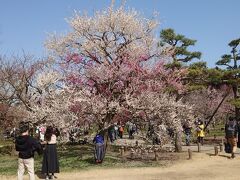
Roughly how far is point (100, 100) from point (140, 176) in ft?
16.2

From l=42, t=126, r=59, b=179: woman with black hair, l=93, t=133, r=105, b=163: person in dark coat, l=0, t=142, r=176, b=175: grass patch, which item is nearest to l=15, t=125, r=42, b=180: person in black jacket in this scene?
l=42, t=126, r=59, b=179: woman with black hair

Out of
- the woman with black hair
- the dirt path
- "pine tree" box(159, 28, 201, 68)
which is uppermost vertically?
"pine tree" box(159, 28, 201, 68)

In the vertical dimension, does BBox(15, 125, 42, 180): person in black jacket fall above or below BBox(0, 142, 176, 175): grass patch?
above

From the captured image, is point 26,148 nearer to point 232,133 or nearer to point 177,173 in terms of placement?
point 177,173

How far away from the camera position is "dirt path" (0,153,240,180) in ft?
45.5

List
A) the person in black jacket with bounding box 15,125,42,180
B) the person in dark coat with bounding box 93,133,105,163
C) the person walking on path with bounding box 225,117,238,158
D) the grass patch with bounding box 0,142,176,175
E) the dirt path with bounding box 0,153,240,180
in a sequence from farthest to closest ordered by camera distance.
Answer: the person walking on path with bounding box 225,117,238,158, the person in dark coat with bounding box 93,133,105,163, the grass patch with bounding box 0,142,176,175, the dirt path with bounding box 0,153,240,180, the person in black jacket with bounding box 15,125,42,180

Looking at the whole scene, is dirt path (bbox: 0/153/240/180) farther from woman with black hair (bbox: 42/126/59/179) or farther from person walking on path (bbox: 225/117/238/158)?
person walking on path (bbox: 225/117/238/158)

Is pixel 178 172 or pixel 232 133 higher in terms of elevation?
pixel 232 133

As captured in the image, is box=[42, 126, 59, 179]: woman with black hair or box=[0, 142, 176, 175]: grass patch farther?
box=[0, 142, 176, 175]: grass patch

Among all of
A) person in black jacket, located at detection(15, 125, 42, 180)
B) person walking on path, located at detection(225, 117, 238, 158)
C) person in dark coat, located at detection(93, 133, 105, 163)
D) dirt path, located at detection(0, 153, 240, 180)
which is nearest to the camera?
person in black jacket, located at detection(15, 125, 42, 180)

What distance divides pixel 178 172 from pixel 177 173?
0.25 m

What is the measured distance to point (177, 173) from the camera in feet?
48.6

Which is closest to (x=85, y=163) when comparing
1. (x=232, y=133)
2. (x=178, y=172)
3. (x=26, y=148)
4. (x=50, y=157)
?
(x=50, y=157)

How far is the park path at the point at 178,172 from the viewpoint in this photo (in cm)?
1389
